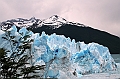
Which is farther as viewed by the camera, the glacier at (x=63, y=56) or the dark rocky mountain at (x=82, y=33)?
the dark rocky mountain at (x=82, y=33)

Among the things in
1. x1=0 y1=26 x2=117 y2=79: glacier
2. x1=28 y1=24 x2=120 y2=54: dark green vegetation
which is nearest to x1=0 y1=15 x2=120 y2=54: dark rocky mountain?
x1=28 y1=24 x2=120 y2=54: dark green vegetation

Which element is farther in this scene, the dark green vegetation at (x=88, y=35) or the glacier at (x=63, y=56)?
the dark green vegetation at (x=88, y=35)

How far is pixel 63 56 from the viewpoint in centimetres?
1562

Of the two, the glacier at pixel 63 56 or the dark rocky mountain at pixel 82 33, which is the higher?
the dark rocky mountain at pixel 82 33

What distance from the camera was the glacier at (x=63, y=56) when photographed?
14.3 metres

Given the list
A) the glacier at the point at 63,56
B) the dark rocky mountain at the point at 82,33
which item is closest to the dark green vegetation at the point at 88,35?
the dark rocky mountain at the point at 82,33

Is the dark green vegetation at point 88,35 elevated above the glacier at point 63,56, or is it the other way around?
the dark green vegetation at point 88,35

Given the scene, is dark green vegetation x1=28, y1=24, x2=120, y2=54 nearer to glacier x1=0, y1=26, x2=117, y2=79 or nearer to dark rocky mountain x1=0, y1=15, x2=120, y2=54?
dark rocky mountain x1=0, y1=15, x2=120, y2=54

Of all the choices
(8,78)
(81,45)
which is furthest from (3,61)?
(81,45)

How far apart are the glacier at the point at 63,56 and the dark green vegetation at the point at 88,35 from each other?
3527cm

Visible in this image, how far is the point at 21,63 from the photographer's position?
5.47m

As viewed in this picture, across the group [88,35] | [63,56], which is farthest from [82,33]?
[63,56]

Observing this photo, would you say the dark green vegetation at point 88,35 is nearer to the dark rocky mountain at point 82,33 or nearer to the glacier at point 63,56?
the dark rocky mountain at point 82,33

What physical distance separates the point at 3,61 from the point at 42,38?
11401 millimetres
